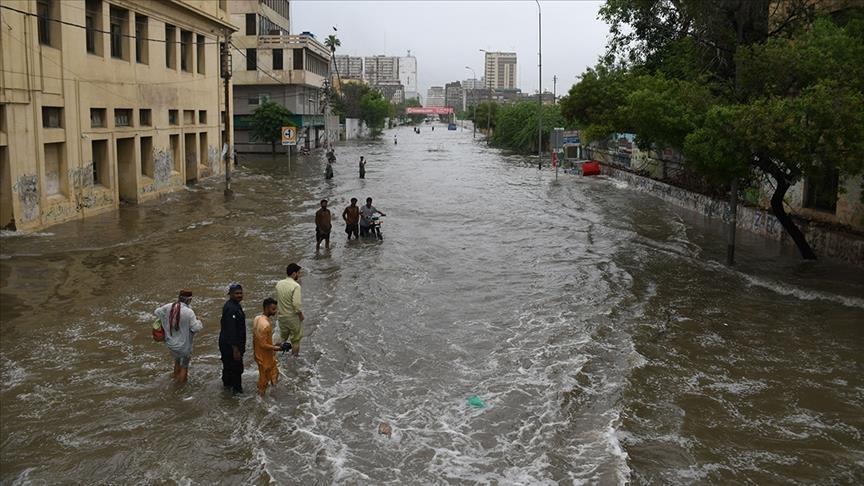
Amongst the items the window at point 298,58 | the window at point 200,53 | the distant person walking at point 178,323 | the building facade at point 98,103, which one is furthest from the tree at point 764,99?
the window at point 298,58

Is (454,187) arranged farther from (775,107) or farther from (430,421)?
(430,421)

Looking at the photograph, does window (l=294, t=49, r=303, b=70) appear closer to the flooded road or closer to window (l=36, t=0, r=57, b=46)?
window (l=36, t=0, r=57, b=46)

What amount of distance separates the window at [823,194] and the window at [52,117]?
22418 millimetres

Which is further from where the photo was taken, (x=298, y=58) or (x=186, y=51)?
(x=298, y=58)

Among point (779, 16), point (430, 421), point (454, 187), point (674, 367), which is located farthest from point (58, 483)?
point (454, 187)

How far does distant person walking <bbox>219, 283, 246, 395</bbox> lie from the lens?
31.9ft

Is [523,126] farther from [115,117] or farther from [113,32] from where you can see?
[115,117]

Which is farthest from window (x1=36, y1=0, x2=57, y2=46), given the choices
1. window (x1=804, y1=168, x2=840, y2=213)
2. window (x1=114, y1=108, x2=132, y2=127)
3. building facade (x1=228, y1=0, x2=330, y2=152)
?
building facade (x1=228, y1=0, x2=330, y2=152)

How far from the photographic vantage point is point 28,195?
21688 millimetres

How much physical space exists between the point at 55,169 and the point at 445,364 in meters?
17.5

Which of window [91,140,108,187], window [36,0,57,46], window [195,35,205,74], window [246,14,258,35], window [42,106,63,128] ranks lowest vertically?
window [91,140,108,187]

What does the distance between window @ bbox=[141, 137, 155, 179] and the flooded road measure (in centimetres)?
834

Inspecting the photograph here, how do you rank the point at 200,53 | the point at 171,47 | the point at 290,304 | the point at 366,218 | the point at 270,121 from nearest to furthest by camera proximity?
1. the point at 290,304
2. the point at 366,218
3. the point at 171,47
4. the point at 200,53
5. the point at 270,121

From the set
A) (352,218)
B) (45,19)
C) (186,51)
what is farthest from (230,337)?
(186,51)
